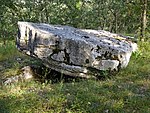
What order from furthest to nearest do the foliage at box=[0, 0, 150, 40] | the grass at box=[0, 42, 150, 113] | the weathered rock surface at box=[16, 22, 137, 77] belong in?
the foliage at box=[0, 0, 150, 40]
the weathered rock surface at box=[16, 22, 137, 77]
the grass at box=[0, 42, 150, 113]

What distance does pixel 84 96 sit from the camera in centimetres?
887

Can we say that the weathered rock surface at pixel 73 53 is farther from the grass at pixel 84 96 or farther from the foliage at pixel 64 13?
the foliage at pixel 64 13

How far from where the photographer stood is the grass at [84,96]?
8164 millimetres

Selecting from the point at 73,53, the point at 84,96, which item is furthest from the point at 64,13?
the point at 84,96

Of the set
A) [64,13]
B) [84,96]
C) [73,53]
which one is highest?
[64,13]

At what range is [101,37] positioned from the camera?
43.4ft

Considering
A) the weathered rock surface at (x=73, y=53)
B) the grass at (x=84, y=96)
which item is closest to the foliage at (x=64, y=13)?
the weathered rock surface at (x=73, y=53)

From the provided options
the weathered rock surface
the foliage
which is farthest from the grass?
the foliage

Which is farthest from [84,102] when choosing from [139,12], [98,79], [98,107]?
[139,12]

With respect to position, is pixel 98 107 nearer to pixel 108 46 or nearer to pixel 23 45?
pixel 108 46

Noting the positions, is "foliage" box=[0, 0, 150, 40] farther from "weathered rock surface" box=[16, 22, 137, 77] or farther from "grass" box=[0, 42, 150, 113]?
"grass" box=[0, 42, 150, 113]

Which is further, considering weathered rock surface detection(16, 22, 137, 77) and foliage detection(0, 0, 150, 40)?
foliage detection(0, 0, 150, 40)

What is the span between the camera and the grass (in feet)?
26.8

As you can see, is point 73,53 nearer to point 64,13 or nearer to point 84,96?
point 84,96
